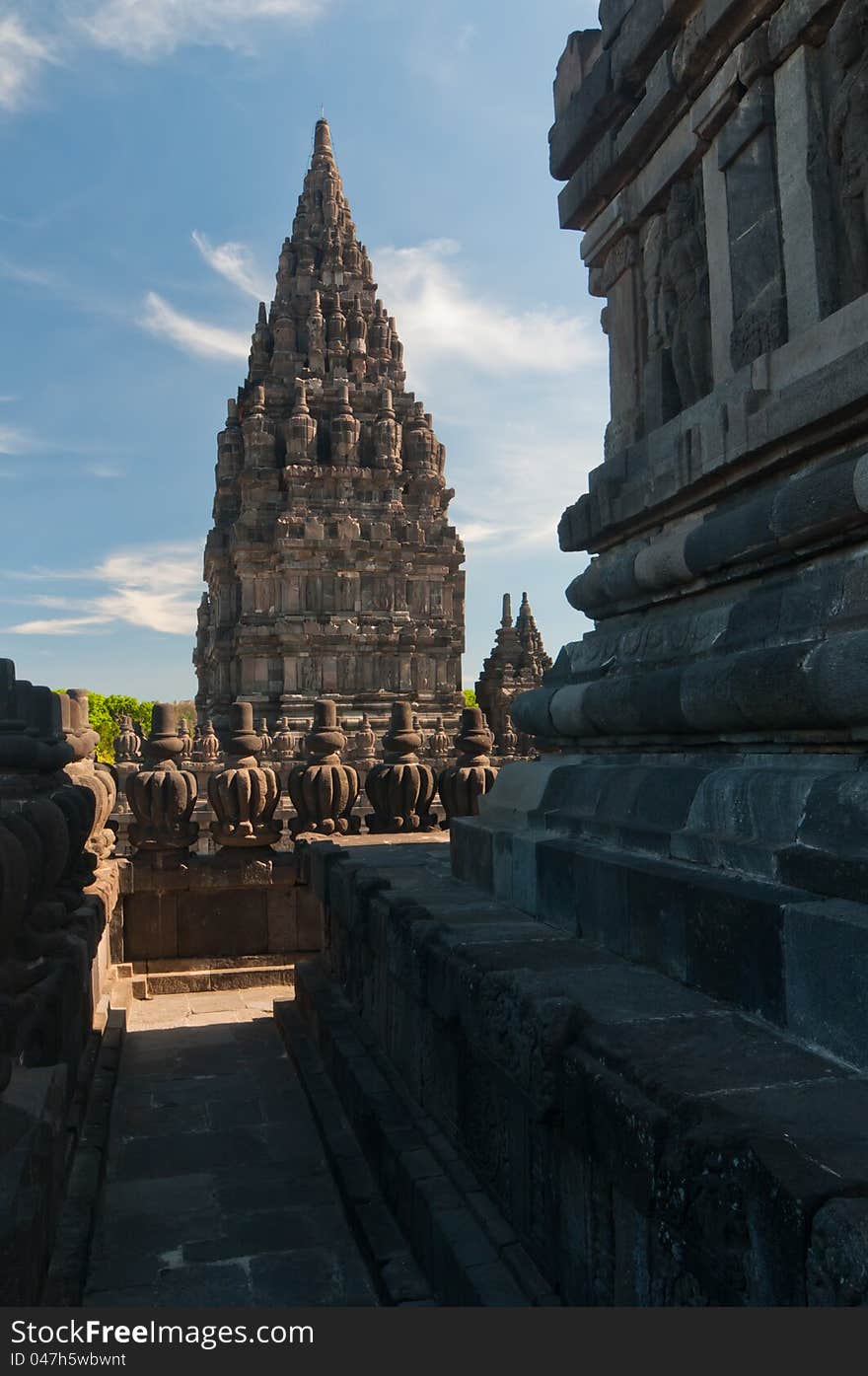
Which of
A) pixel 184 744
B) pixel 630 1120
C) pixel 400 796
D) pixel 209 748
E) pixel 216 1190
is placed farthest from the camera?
pixel 209 748

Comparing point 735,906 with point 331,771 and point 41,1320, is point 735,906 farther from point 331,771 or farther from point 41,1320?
point 331,771

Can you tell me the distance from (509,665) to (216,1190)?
35.6m

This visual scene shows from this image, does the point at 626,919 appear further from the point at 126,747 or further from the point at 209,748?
the point at 126,747

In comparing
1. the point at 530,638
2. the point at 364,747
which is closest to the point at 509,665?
the point at 530,638

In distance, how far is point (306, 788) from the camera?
8281mm

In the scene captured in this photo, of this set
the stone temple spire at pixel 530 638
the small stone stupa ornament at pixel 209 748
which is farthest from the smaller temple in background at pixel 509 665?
the small stone stupa ornament at pixel 209 748

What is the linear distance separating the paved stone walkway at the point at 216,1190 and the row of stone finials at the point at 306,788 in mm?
1862

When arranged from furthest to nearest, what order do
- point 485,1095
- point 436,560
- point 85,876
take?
point 436,560 < point 85,876 < point 485,1095

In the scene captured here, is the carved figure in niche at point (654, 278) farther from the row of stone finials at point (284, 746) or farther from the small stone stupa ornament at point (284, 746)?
the small stone stupa ornament at point (284, 746)

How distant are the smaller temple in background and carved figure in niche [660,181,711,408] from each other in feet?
104

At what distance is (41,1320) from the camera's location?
73.7 inches

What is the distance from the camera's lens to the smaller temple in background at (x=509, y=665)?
3800 cm

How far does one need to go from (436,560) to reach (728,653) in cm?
3027

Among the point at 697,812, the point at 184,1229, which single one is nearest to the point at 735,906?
the point at 697,812
